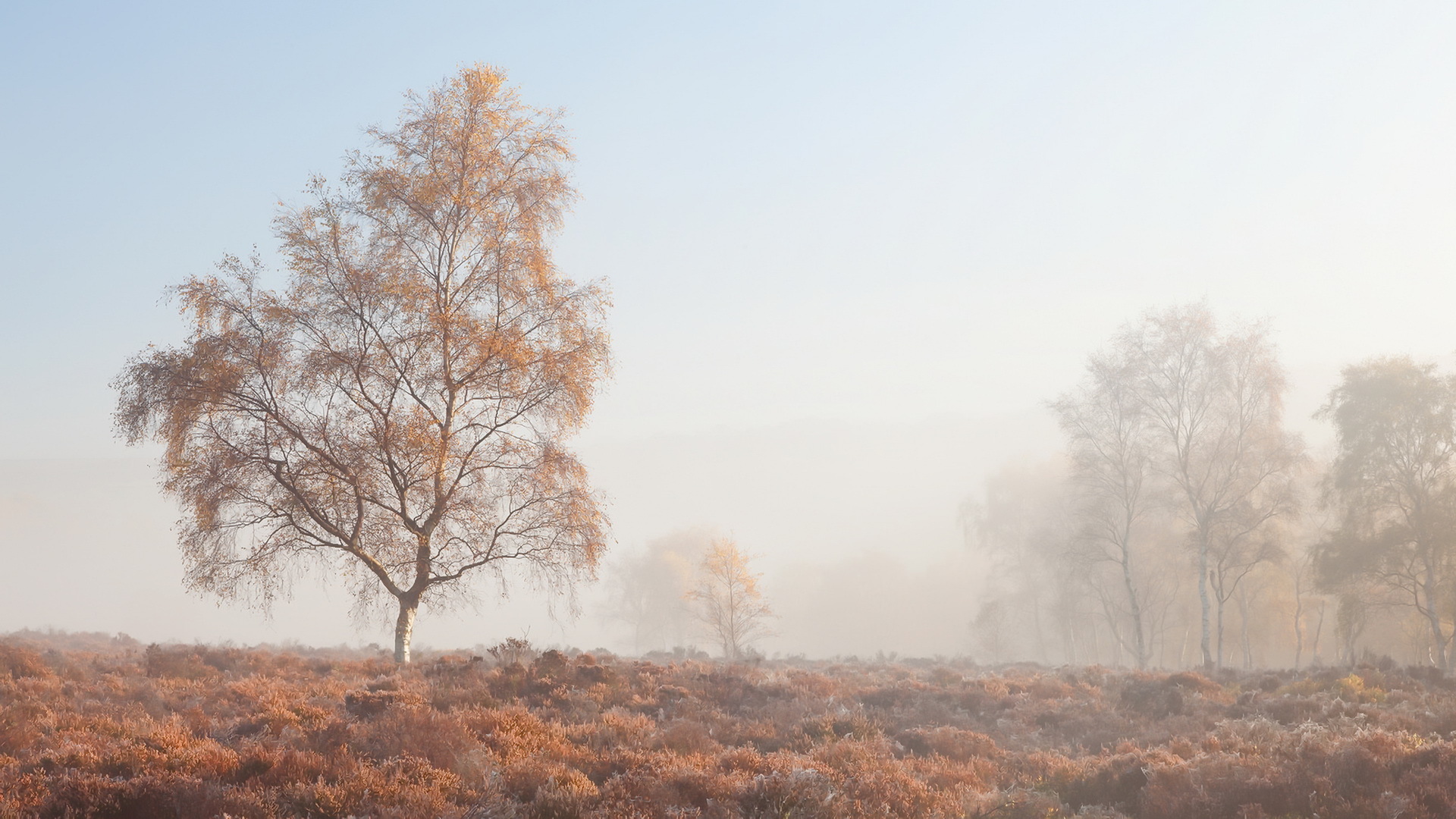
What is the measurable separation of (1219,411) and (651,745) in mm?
31018

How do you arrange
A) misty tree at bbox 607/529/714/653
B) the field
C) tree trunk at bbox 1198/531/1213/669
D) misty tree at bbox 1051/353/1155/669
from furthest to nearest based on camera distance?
misty tree at bbox 607/529/714/653, misty tree at bbox 1051/353/1155/669, tree trunk at bbox 1198/531/1213/669, the field

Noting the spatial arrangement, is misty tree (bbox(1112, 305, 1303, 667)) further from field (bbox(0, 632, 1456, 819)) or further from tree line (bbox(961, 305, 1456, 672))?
field (bbox(0, 632, 1456, 819))

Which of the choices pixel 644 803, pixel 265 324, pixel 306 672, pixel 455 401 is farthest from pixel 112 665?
pixel 644 803

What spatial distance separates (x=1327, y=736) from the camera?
34.1 ft

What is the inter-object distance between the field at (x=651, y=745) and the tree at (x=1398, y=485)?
13674 millimetres

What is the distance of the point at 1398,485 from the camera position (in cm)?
2853

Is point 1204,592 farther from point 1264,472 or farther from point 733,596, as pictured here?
point 733,596

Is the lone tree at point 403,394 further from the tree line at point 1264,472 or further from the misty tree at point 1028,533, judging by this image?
the misty tree at point 1028,533

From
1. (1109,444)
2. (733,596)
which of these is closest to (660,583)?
(733,596)

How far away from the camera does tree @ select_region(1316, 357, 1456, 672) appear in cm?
2744

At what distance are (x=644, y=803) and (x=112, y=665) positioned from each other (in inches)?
550

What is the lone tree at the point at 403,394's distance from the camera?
14.3 metres

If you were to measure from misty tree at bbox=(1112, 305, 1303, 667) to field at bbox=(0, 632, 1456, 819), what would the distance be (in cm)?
1461

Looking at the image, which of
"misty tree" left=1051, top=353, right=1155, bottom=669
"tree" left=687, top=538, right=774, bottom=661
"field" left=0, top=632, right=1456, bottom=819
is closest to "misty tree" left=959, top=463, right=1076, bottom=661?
"misty tree" left=1051, top=353, right=1155, bottom=669
